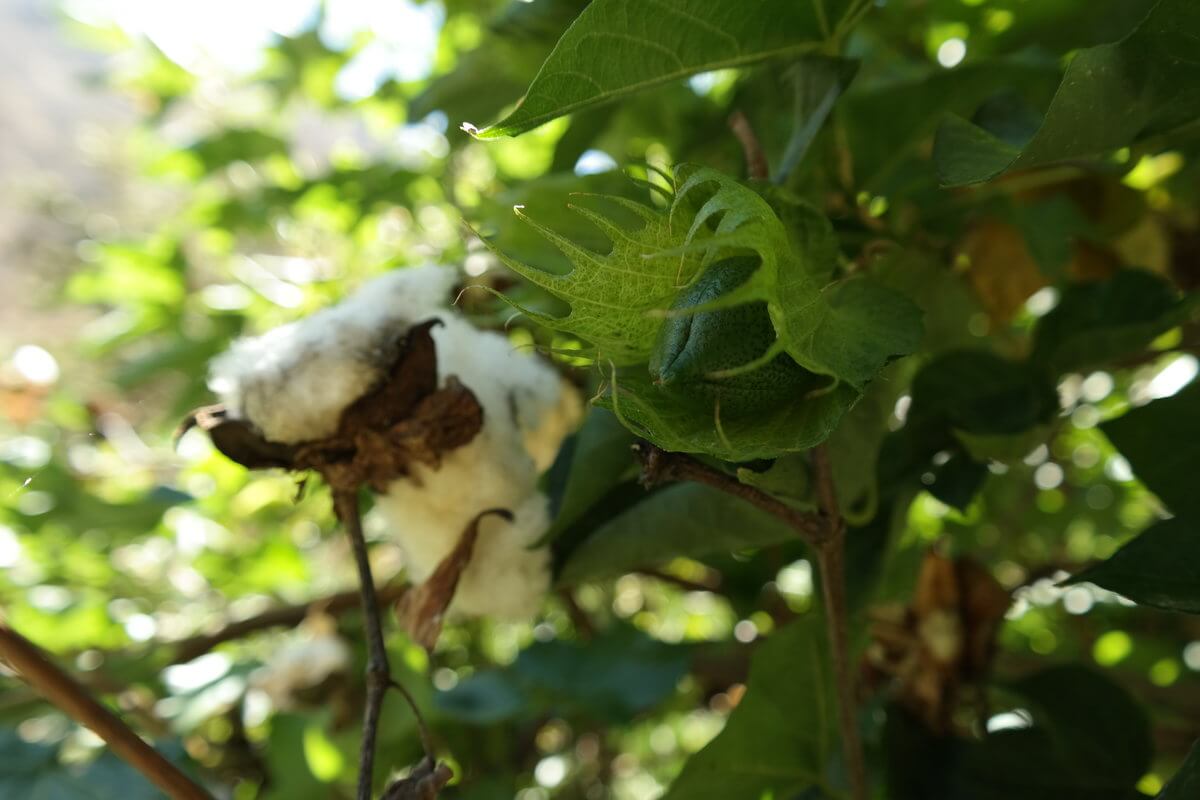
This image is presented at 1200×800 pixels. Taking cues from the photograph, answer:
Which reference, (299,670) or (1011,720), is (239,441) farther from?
Result: (1011,720)

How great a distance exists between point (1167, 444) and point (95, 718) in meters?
0.48

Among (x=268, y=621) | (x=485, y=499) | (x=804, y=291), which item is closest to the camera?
(x=804, y=291)

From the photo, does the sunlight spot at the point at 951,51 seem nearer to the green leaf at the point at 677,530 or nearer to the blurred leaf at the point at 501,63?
the blurred leaf at the point at 501,63

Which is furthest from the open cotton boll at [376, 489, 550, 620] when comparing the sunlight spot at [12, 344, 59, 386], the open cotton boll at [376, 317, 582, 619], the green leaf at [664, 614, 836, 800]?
the sunlight spot at [12, 344, 59, 386]

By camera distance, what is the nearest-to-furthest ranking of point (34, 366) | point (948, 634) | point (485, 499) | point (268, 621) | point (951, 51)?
point (485, 499), point (948, 634), point (951, 51), point (268, 621), point (34, 366)

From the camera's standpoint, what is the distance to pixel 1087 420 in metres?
0.99

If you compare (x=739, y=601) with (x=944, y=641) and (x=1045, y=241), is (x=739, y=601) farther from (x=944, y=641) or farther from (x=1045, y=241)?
(x=1045, y=241)

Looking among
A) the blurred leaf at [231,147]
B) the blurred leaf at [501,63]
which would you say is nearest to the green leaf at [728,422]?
the blurred leaf at [501,63]

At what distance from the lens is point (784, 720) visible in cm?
47

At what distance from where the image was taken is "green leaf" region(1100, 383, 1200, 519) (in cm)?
42

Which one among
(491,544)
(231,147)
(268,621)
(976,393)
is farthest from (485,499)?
(231,147)

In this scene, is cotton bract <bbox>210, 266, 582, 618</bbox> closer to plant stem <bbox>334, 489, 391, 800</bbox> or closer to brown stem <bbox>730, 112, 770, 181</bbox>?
plant stem <bbox>334, 489, 391, 800</bbox>

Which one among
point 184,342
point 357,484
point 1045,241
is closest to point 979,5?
point 1045,241

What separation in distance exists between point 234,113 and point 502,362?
0.97 meters
